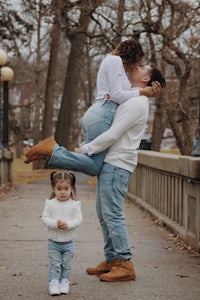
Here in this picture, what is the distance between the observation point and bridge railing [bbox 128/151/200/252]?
24.0 feet

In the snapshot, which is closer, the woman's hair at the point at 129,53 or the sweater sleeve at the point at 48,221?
the sweater sleeve at the point at 48,221

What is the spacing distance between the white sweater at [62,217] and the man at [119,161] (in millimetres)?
418

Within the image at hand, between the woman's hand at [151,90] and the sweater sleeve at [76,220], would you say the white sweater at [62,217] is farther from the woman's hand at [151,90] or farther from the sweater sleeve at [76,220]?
the woman's hand at [151,90]

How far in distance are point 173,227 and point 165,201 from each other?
4.38 ft

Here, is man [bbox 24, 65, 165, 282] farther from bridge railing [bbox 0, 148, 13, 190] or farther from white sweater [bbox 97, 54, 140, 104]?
bridge railing [bbox 0, 148, 13, 190]

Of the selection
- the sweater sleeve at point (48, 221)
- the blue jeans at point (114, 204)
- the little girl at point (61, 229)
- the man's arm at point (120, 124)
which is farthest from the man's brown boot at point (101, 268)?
the man's arm at point (120, 124)

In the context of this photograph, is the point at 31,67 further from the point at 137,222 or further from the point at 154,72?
the point at 154,72

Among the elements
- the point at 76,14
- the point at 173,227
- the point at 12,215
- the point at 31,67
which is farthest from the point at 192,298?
the point at 31,67

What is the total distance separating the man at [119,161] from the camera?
552cm

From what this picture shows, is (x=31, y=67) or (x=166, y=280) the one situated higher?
(x=31, y=67)

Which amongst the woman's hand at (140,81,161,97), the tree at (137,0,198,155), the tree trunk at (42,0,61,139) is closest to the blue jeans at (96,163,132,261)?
the woman's hand at (140,81,161,97)

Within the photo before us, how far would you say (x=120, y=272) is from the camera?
569 cm

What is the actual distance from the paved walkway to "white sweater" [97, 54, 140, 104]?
1.57 meters

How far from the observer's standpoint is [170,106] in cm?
2284
